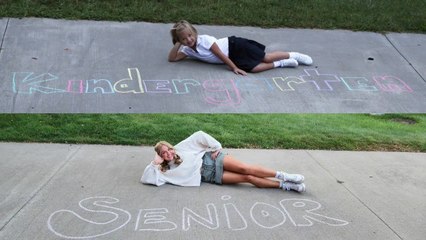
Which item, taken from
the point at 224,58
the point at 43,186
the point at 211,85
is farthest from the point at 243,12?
the point at 43,186

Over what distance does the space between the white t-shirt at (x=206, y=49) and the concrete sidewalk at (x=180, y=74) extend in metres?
0.14

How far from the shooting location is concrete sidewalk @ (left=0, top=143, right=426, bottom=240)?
4.06 meters

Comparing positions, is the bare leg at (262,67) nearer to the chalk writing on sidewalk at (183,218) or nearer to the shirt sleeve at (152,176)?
the shirt sleeve at (152,176)

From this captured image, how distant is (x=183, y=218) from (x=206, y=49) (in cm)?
476

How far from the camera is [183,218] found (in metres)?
4.26

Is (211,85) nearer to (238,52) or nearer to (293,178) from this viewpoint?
(238,52)

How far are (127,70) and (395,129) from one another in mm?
4034

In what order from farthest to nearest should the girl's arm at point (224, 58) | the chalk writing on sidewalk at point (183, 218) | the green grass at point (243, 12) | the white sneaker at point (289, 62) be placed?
the green grass at point (243, 12)
the white sneaker at point (289, 62)
the girl's arm at point (224, 58)
the chalk writing on sidewalk at point (183, 218)

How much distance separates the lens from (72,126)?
641cm

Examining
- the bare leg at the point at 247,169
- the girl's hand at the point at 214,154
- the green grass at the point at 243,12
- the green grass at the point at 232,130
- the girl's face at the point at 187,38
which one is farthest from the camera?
the green grass at the point at 243,12

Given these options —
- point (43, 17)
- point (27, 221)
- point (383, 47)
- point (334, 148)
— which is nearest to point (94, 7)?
point (43, 17)

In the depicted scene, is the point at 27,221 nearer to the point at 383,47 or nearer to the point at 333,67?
the point at 333,67

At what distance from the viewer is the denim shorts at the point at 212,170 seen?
507 centimetres

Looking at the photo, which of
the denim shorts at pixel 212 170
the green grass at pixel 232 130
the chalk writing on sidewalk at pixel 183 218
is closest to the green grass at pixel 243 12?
the green grass at pixel 232 130
